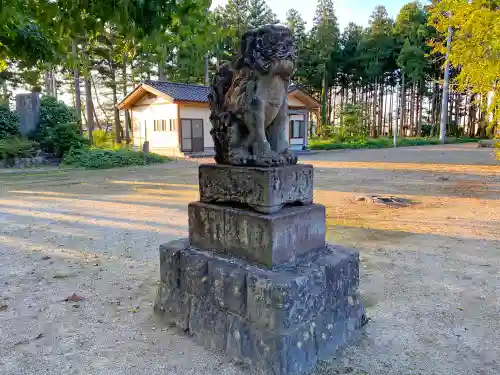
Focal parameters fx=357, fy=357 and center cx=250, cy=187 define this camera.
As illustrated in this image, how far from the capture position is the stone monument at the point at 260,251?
2.19 meters

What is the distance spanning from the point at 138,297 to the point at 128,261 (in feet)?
3.27

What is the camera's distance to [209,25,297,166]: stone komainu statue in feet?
7.73

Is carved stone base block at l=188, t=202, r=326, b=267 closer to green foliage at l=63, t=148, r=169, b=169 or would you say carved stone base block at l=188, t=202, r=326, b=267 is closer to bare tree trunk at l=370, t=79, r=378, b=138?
green foliage at l=63, t=148, r=169, b=169

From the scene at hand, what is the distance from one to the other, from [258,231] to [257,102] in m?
0.86

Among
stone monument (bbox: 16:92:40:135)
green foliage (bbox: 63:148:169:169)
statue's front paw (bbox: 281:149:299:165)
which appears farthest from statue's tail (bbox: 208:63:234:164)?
stone monument (bbox: 16:92:40:135)

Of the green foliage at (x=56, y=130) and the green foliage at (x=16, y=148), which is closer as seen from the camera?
the green foliage at (x=16, y=148)

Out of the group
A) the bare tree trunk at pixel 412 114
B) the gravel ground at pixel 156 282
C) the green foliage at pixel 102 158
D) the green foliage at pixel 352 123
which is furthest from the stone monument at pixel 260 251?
the bare tree trunk at pixel 412 114

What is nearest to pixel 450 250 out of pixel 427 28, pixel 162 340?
pixel 162 340

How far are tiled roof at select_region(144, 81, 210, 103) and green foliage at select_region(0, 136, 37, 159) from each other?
7.52 m

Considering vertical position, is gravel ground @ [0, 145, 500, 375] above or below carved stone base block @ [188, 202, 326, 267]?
below

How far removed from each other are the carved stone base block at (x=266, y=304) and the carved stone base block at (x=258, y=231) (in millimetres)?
74

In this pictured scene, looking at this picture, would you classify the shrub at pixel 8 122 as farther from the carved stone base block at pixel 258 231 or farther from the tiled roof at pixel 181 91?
the carved stone base block at pixel 258 231

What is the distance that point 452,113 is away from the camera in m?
39.3

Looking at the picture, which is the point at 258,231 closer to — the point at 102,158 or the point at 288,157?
the point at 288,157
